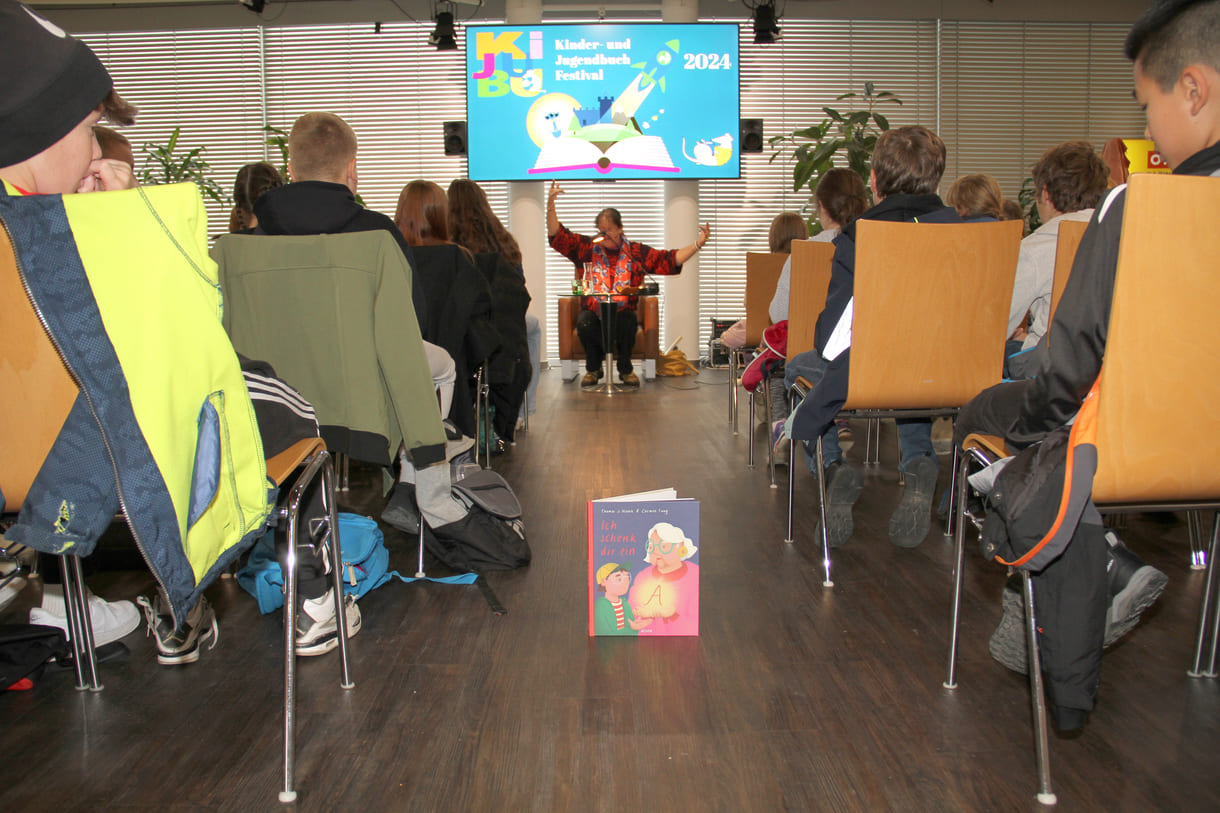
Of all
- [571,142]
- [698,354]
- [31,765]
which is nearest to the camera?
[31,765]

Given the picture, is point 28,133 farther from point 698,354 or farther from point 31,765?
point 698,354

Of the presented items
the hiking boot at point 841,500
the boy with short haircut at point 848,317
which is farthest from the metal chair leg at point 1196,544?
the hiking boot at point 841,500

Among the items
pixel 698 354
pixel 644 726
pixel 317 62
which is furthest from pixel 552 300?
pixel 644 726

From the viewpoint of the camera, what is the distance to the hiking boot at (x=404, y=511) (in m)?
2.57

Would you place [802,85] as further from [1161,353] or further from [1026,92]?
[1161,353]

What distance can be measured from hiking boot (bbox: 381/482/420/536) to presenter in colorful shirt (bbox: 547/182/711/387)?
155 inches

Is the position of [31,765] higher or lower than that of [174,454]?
lower

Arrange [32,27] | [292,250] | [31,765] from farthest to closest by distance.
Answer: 1. [292,250]
2. [31,765]
3. [32,27]

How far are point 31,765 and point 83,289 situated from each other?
97 cm

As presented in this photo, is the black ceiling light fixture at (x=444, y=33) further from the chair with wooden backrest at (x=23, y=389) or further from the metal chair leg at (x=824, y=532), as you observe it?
the chair with wooden backrest at (x=23, y=389)

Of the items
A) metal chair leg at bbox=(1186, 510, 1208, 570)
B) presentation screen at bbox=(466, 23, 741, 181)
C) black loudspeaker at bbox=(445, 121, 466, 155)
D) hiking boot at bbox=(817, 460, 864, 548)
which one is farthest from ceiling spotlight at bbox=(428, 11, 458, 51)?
metal chair leg at bbox=(1186, 510, 1208, 570)

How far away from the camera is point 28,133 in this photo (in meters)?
1.22

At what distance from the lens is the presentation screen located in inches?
281

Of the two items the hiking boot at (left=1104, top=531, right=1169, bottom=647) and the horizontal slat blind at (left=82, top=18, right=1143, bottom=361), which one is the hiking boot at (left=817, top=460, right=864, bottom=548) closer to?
the hiking boot at (left=1104, top=531, right=1169, bottom=647)
